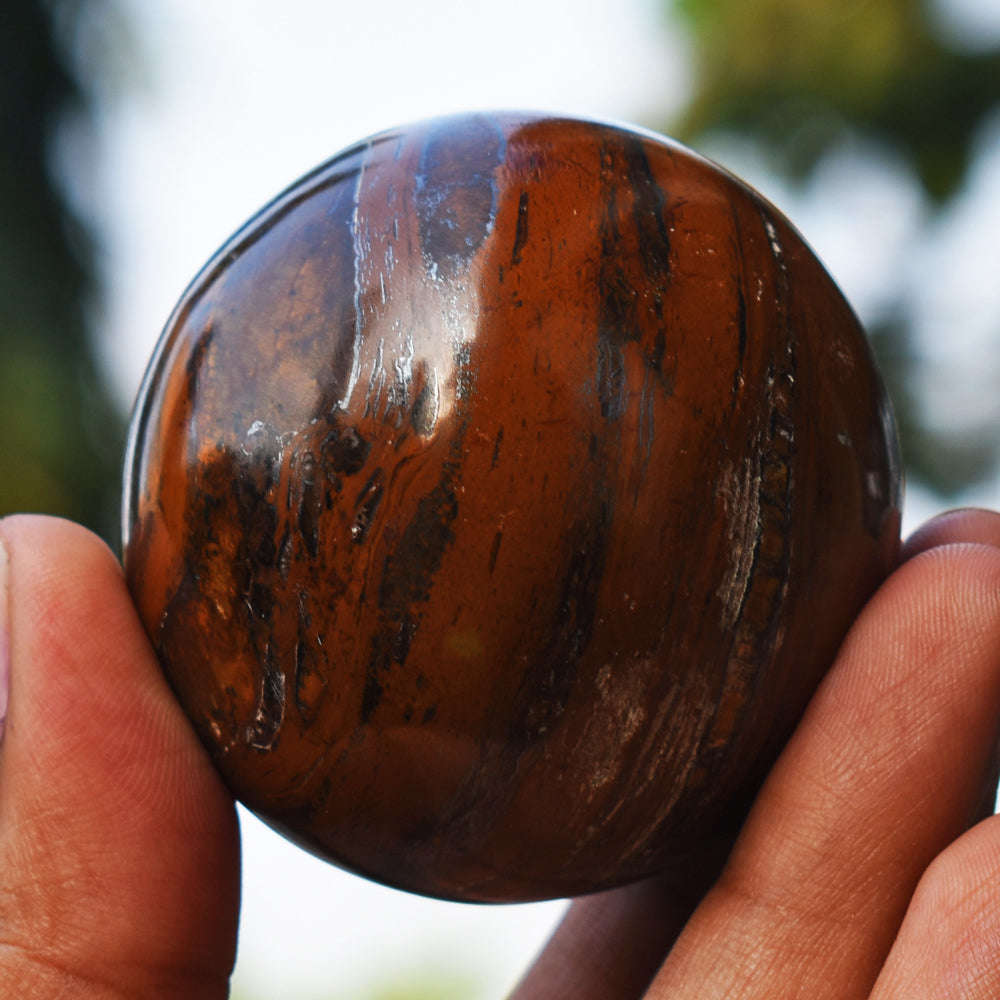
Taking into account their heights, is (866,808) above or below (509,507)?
below

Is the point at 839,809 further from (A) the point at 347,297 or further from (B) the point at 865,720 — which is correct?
(A) the point at 347,297

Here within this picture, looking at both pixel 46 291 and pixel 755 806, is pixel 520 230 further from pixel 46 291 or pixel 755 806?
pixel 46 291

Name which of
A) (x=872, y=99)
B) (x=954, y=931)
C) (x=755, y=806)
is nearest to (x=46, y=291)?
(x=872, y=99)

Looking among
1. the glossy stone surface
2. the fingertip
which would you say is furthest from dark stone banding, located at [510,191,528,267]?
the fingertip

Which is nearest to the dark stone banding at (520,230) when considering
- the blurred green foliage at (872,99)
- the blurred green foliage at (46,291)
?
the blurred green foliage at (872,99)

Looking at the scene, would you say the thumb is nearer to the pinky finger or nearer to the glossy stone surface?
the glossy stone surface

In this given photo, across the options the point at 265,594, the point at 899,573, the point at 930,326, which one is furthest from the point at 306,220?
the point at 930,326

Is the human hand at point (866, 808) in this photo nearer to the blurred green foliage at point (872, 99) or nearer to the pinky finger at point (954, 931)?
the pinky finger at point (954, 931)
